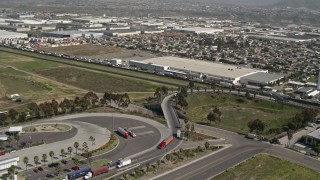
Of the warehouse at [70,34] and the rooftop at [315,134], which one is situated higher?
the warehouse at [70,34]

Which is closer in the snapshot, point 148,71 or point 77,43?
point 148,71

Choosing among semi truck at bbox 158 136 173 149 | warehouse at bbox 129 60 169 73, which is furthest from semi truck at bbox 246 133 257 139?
warehouse at bbox 129 60 169 73

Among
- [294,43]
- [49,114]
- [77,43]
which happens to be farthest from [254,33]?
[49,114]

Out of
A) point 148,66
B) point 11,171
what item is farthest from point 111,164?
point 148,66

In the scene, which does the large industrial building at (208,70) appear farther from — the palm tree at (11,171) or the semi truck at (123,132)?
the palm tree at (11,171)

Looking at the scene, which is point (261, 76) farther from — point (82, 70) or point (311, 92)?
point (82, 70)

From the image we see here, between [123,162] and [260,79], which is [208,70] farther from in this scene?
[123,162]

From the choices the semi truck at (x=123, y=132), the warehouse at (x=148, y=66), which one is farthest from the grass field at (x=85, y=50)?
the semi truck at (x=123, y=132)
